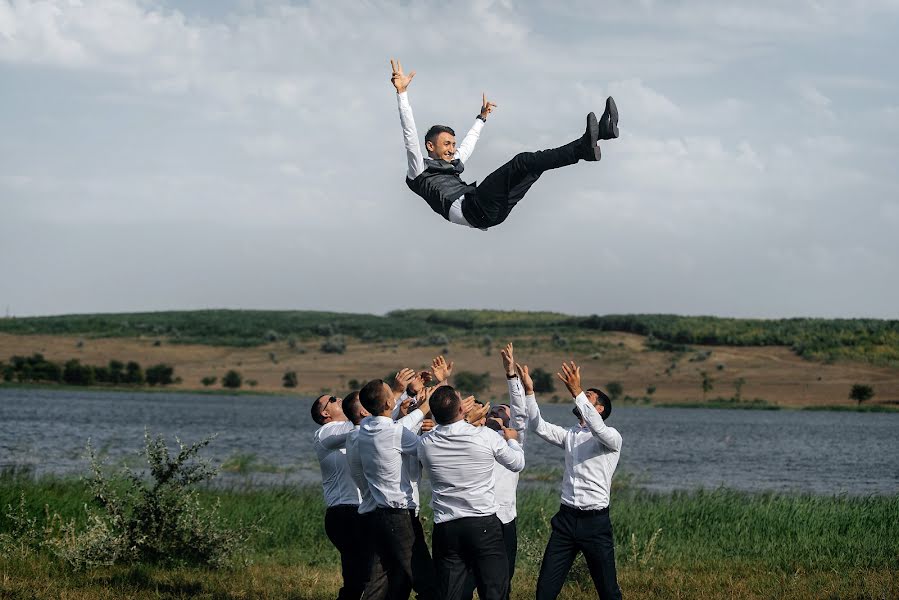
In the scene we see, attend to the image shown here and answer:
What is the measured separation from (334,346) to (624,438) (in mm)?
59395

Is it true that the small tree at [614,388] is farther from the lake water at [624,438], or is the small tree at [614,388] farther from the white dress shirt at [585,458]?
the white dress shirt at [585,458]

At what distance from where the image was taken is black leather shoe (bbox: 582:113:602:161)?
911cm

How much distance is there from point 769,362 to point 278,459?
74365 mm

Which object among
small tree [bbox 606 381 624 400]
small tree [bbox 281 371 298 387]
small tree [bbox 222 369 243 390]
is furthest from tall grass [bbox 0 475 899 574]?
small tree [bbox 222 369 243 390]

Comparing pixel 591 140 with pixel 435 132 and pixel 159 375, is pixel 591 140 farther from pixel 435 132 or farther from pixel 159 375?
pixel 159 375

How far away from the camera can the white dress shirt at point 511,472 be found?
33.8 ft

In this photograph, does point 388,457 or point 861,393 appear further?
point 861,393

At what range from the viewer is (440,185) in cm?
1002

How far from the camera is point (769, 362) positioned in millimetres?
Result: 104250

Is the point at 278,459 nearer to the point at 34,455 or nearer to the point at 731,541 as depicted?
the point at 34,455

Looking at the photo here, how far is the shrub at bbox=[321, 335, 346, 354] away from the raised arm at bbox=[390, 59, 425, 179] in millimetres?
103649

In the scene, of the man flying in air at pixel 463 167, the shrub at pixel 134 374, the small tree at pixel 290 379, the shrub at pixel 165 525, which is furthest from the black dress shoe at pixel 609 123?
the shrub at pixel 134 374

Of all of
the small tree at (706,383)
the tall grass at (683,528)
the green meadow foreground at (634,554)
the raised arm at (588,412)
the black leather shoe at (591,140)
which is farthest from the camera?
the small tree at (706,383)

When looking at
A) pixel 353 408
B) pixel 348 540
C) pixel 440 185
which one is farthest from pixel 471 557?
pixel 440 185
